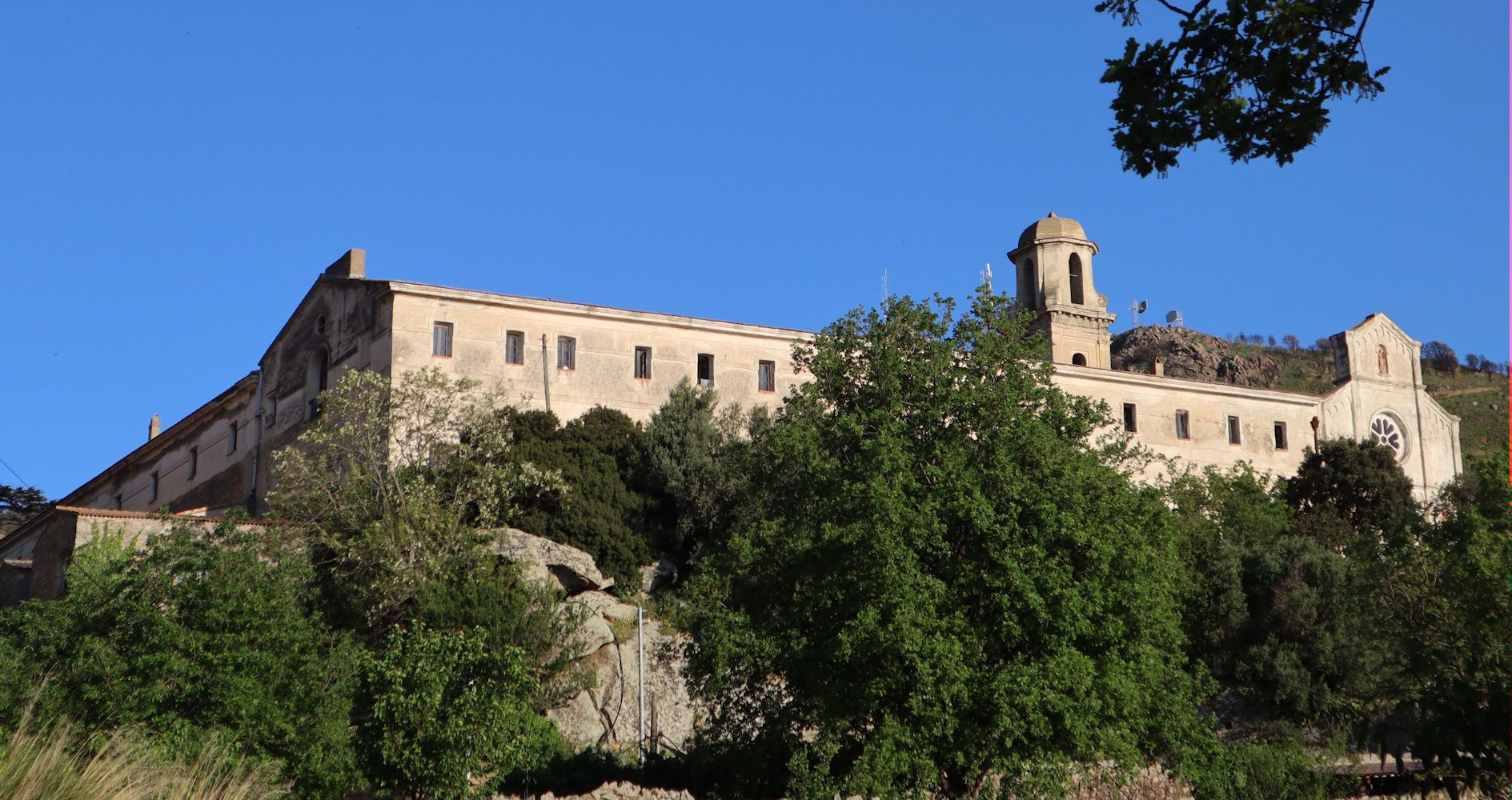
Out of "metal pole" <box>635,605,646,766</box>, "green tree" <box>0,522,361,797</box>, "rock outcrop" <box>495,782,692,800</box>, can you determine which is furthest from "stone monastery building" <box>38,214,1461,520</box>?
"rock outcrop" <box>495,782,692,800</box>

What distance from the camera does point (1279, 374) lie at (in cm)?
10550

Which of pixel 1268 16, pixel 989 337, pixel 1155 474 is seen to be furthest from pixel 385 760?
pixel 1155 474

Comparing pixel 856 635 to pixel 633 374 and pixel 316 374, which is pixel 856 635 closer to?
pixel 633 374

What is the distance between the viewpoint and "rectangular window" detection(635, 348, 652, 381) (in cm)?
4838

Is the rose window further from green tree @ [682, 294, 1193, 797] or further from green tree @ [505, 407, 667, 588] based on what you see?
green tree @ [682, 294, 1193, 797]

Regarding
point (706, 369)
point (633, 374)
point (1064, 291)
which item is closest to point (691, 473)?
point (633, 374)

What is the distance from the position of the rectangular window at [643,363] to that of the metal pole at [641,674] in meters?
11.6

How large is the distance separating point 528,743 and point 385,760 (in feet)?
8.14

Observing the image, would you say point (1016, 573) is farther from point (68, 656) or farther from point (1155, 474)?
point (1155, 474)

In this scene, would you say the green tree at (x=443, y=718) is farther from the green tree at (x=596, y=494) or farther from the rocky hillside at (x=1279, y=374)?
the rocky hillside at (x=1279, y=374)

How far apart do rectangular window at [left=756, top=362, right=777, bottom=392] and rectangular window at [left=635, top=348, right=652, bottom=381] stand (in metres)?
3.62

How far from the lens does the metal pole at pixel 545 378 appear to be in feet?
153

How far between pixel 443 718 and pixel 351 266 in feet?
90.4

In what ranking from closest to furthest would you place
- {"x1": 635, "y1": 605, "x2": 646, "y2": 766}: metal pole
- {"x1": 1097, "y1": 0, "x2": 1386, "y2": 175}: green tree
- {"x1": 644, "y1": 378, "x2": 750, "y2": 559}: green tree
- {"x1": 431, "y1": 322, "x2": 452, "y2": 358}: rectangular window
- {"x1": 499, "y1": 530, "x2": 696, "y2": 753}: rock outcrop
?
{"x1": 1097, "y1": 0, "x2": 1386, "y2": 175}: green tree, {"x1": 635, "y1": 605, "x2": 646, "y2": 766}: metal pole, {"x1": 499, "y1": 530, "x2": 696, "y2": 753}: rock outcrop, {"x1": 644, "y1": 378, "x2": 750, "y2": 559}: green tree, {"x1": 431, "y1": 322, "x2": 452, "y2": 358}: rectangular window
